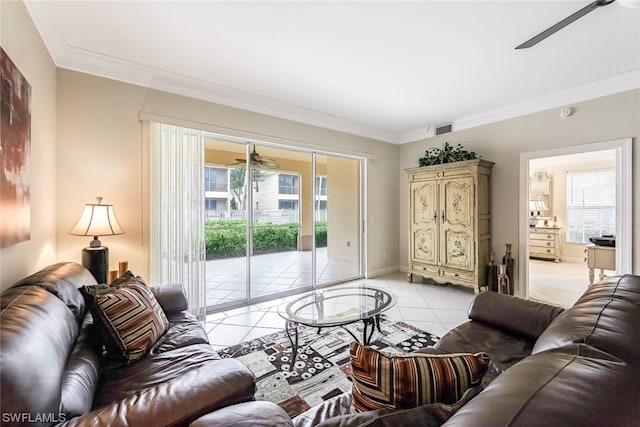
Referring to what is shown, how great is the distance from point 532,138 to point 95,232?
16.8 ft

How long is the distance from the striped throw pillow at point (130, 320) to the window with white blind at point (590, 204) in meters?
8.30

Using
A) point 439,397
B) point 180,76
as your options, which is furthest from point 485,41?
point 180,76

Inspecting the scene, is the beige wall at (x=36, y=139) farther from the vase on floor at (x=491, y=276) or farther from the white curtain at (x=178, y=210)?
the vase on floor at (x=491, y=276)

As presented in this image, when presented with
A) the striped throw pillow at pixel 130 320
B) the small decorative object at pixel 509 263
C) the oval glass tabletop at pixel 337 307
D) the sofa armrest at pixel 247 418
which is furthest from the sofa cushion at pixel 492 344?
the small decorative object at pixel 509 263

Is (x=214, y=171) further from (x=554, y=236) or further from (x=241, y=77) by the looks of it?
(x=554, y=236)

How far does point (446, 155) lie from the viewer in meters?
4.39

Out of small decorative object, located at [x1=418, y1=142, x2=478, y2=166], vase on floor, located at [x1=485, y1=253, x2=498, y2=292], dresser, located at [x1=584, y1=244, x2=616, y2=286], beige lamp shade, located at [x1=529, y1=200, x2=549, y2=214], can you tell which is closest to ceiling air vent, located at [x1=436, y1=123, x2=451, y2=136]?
small decorative object, located at [x1=418, y1=142, x2=478, y2=166]

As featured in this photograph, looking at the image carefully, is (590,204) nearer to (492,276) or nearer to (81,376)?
(492,276)

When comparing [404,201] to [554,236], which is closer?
[404,201]

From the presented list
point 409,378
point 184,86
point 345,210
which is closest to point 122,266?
point 184,86

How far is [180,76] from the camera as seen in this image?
3.01 metres

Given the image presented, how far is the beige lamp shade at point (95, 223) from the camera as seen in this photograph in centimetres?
234

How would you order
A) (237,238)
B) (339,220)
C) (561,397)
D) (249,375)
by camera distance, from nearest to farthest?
1. (561,397)
2. (249,375)
3. (237,238)
4. (339,220)

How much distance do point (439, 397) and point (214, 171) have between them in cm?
354
